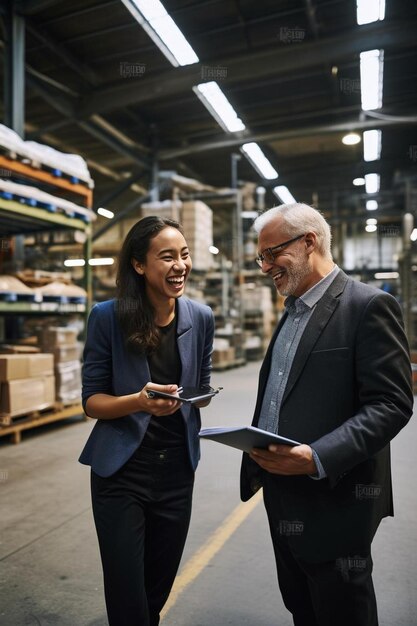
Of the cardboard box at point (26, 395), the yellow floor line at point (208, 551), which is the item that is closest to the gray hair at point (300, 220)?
the yellow floor line at point (208, 551)

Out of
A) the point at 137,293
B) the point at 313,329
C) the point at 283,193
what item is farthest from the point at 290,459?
the point at 283,193

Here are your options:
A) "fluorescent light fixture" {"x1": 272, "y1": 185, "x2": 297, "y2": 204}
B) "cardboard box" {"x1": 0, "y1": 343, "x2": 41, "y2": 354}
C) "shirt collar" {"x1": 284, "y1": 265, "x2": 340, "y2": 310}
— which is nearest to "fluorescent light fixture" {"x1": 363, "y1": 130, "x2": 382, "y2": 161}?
"fluorescent light fixture" {"x1": 272, "y1": 185, "x2": 297, "y2": 204}

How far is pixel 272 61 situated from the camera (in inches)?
350

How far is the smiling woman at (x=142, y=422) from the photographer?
1773mm

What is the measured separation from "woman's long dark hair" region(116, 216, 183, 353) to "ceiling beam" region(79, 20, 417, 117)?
787 cm

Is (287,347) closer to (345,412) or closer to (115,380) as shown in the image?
(345,412)

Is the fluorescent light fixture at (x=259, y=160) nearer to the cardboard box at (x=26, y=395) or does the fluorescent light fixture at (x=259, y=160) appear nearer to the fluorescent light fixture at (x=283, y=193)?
the fluorescent light fixture at (x=283, y=193)

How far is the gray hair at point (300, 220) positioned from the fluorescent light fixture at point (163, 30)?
745cm

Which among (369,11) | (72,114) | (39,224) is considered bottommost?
(39,224)

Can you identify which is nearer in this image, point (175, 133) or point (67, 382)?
point (67, 382)

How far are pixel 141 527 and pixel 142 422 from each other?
381 millimetres

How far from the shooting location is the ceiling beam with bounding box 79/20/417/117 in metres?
8.06

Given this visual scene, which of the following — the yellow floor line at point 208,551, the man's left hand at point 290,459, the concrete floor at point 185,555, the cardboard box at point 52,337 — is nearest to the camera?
the man's left hand at point 290,459

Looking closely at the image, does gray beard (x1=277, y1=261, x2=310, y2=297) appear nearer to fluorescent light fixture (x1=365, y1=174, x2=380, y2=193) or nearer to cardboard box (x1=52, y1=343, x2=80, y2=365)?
cardboard box (x1=52, y1=343, x2=80, y2=365)
